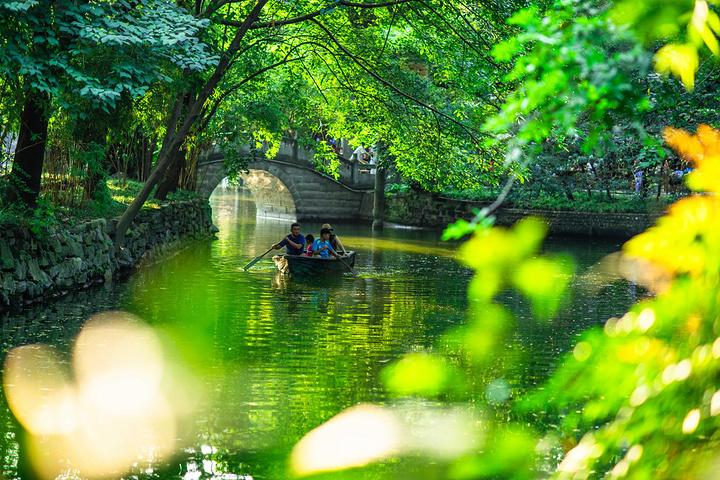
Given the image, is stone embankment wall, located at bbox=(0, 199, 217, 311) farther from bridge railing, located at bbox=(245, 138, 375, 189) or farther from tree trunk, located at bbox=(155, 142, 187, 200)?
bridge railing, located at bbox=(245, 138, 375, 189)

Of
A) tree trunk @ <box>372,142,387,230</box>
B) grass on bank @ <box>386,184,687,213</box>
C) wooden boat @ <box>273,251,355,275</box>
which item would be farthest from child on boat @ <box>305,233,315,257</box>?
grass on bank @ <box>386,184,687,213</box>

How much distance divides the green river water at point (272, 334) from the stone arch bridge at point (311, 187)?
45.0ft

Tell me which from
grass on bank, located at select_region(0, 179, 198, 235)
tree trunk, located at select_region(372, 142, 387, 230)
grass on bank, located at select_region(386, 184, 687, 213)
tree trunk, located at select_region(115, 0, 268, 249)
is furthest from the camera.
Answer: tree trunk, located at select_region(372, 142, 387, 230)

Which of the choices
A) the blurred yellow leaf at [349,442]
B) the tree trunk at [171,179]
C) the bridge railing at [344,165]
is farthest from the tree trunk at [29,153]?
the bridge railing at [344,165]

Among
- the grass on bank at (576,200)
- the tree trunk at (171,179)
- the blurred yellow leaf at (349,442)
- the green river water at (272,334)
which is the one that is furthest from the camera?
the grass on bank at (576,200)

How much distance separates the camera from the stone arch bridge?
33125mm

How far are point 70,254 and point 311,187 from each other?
2172cm

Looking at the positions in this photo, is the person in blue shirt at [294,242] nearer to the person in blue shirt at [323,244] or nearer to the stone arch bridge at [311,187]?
the person in blue shirt at [323,244]

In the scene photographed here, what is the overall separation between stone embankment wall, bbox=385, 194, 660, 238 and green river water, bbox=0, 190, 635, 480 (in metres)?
8.87

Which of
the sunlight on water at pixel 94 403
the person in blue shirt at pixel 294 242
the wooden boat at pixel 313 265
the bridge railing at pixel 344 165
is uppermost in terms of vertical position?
the bridge railing at pixel 344 165

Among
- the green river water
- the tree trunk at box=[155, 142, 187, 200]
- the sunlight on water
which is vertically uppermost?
the tree trunk at box=[155, 142, 187, 200]

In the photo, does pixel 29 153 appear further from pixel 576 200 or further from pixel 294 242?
pixel 576 200

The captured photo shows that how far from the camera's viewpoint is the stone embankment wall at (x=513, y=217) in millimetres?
27750

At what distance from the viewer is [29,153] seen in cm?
1140
